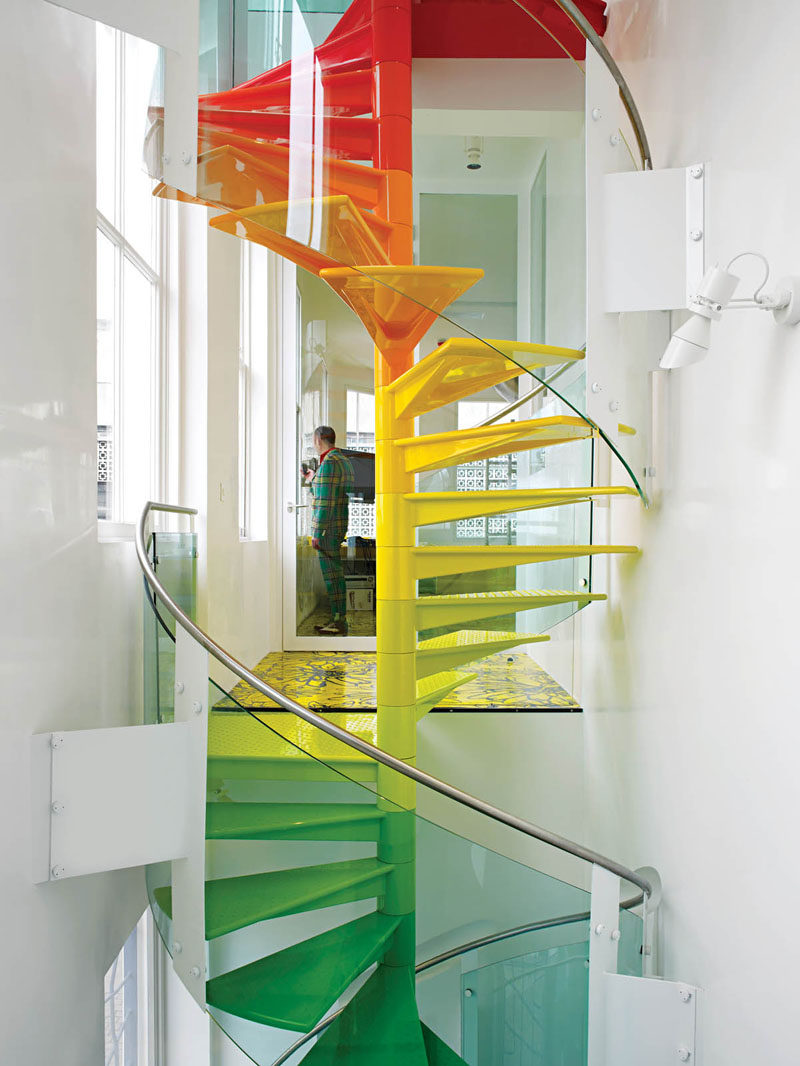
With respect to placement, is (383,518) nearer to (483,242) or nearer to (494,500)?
(494,500)

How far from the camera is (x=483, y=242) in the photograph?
2348 mm

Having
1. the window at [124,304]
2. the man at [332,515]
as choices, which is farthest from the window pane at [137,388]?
the man at [332,515]

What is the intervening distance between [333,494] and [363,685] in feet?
4.24

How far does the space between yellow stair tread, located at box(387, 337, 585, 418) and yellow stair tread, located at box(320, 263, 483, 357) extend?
0.12 metres

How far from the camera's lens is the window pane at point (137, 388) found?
326 cm

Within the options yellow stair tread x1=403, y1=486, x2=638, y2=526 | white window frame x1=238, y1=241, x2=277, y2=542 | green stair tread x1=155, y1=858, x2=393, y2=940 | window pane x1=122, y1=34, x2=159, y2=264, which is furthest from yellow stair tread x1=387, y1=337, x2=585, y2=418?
white window frame x1=238, y1=241, x2=277, y2=542

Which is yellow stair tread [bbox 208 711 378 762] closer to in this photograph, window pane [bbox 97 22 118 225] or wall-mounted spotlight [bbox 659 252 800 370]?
wall-mounted spotlight [bbox 659 252 800 370]

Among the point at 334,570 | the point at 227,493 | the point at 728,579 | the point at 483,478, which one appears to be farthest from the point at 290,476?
the point at 728,579

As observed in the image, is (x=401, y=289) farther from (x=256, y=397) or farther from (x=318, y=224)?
(x=256, y=397)

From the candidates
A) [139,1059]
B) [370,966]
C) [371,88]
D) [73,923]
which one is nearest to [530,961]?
[370,966]

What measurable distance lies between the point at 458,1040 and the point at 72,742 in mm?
1293

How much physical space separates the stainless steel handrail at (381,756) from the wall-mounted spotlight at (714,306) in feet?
4.04

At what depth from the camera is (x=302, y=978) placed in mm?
2414

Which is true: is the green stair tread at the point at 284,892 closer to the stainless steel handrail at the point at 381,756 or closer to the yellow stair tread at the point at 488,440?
the stainless steel handrail at the point at 381,756
